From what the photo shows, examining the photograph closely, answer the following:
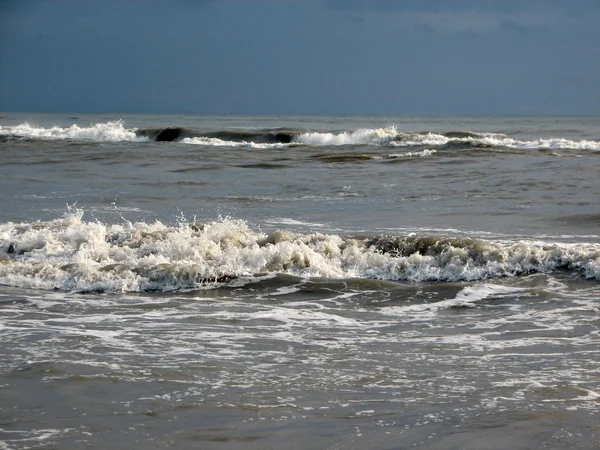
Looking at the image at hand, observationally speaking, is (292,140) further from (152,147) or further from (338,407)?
(338,407)

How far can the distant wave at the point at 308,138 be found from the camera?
114ft

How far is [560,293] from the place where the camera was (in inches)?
361

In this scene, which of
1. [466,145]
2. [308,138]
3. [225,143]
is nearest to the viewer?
[466,145]

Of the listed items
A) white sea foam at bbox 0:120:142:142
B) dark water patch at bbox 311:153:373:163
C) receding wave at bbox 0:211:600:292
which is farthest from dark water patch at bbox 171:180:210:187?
white sea foam at bbox 0:120:142:142

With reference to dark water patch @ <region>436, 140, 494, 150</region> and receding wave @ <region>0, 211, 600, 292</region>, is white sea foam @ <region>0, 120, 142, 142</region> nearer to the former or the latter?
dark water patch @ <region>436, 140, 494, 150</region>

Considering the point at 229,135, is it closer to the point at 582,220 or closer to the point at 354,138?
the point at 354,138

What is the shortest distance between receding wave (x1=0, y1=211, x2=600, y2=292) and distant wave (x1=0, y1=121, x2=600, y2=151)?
22.1 metres

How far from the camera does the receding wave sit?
1006cm

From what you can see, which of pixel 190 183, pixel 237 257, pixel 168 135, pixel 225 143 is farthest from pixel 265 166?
pixel 168 135

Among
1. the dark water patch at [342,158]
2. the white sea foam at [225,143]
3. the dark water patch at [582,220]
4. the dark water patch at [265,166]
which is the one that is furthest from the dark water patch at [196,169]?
the dark water patch at [582,220]

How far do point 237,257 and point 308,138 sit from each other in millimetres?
32064

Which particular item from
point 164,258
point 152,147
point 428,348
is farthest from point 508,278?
point 152,147

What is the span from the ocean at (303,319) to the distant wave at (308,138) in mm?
15786

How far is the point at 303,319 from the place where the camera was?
8.04 metres
